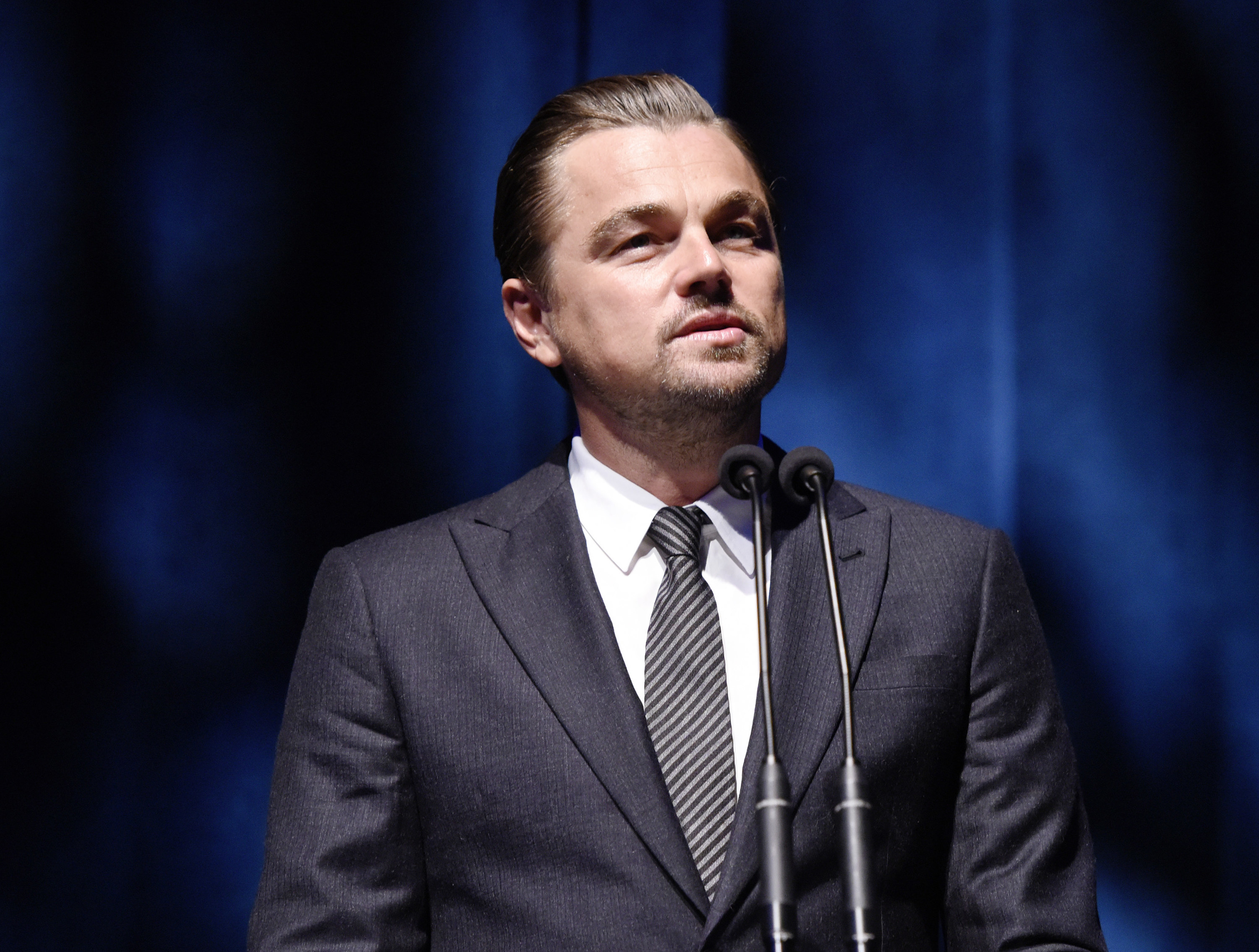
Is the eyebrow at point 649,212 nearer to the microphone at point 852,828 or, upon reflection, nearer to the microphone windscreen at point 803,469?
the microphone windscreen at point 803,469

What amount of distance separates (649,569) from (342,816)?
53cm

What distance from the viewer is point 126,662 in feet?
6.64

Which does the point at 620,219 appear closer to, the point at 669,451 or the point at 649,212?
the point at 649,212

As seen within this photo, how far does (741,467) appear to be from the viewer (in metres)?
1.29

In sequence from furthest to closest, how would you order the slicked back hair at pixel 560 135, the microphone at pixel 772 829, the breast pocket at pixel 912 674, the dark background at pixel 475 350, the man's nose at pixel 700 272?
1. the dark background at pixel 475 350
2. the slicked back hair at pixel 560 135
3. the man's nose at pixel 700 272
4. the breast pocket at pixel 912 674
5. the microphone at pixel 772 829

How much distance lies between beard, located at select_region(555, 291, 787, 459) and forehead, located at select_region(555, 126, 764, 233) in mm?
184

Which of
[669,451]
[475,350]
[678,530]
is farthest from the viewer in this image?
[475,350]

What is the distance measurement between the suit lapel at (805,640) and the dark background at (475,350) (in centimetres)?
70

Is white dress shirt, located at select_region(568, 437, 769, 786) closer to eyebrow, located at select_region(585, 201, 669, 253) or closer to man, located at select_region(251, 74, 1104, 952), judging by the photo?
man, located at select_region(251, 74, 1104, 952)

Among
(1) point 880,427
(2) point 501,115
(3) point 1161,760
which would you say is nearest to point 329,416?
(2) point 501,115

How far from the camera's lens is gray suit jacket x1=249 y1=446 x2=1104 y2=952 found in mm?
1470

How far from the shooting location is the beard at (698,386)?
1694 millimetres

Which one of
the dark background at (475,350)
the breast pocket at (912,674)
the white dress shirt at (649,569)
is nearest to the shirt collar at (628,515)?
the white dress shirt at (649,569)

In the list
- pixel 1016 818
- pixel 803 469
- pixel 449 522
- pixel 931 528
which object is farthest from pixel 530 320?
pixel 1016 818
